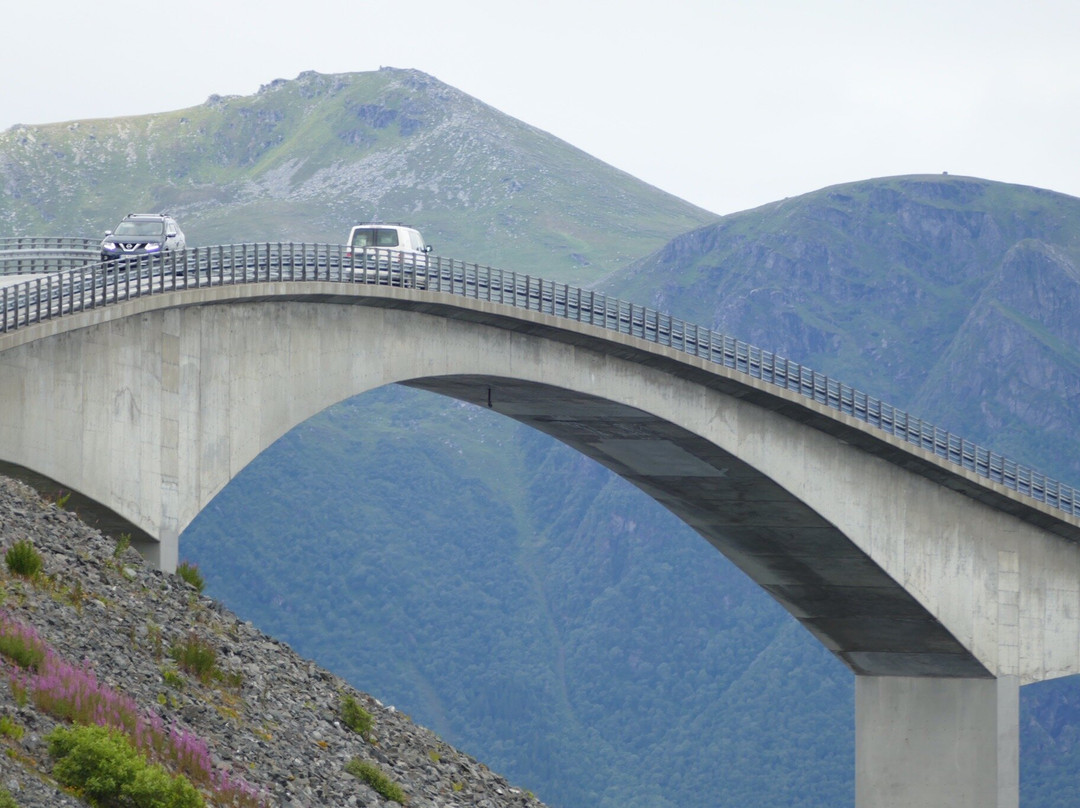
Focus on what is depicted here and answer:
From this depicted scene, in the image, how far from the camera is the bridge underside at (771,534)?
5391cm

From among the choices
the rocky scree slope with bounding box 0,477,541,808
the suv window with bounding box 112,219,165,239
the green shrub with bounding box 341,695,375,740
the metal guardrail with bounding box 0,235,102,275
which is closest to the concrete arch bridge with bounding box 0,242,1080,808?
the metal guardrail with bounding box 0,235,102,275

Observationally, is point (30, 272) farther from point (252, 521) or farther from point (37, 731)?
point (252, 521)

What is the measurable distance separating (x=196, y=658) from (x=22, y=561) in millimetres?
2895

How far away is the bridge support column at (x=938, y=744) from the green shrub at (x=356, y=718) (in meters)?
31.2

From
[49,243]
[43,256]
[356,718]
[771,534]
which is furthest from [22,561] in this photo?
[771,534]

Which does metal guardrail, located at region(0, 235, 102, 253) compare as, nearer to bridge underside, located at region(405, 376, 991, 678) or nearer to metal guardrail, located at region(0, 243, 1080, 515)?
metal guardrail, located at region(0, 243, 1080, 515)

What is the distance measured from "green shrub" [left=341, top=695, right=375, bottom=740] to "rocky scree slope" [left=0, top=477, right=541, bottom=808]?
0.15m

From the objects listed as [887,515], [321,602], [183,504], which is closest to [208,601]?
[183,504]

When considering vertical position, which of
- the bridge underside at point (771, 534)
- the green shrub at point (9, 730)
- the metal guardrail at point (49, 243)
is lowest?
the bridge underside at point (771, 534)

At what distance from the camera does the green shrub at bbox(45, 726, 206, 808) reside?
804 inches

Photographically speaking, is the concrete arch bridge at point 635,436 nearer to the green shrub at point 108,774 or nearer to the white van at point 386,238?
the white van at point 386,238

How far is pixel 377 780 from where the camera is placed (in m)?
26.2

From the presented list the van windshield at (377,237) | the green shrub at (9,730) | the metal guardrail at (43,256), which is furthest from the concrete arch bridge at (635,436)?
the green shrub at (9,730)

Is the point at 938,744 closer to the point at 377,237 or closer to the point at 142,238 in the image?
the point at 377,237
